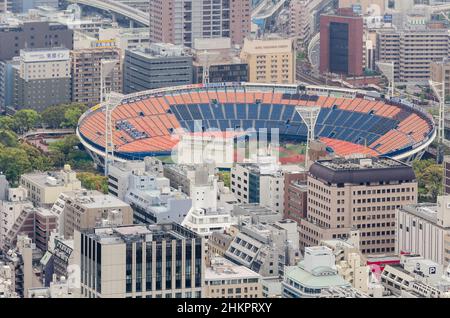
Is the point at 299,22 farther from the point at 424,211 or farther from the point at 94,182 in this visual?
the point at 424,211

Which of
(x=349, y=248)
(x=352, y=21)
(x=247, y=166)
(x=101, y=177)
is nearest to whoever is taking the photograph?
(x=349, y=248)

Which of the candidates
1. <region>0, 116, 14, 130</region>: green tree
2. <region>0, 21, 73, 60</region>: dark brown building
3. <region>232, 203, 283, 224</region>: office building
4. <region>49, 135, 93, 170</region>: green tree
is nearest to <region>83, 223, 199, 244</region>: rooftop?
<region>232, 203, 283, 224</region>: office building

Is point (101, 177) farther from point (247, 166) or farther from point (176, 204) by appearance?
point (176, 204)

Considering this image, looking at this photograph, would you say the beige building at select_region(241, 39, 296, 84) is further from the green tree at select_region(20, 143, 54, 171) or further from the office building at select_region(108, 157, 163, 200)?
the office building at select_region(108, 157, 163, 200)

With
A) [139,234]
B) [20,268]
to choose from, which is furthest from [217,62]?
[139,234]

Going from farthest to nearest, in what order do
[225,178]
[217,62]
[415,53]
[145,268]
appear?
[415,53], [217,62], [225,178], [145,268]
